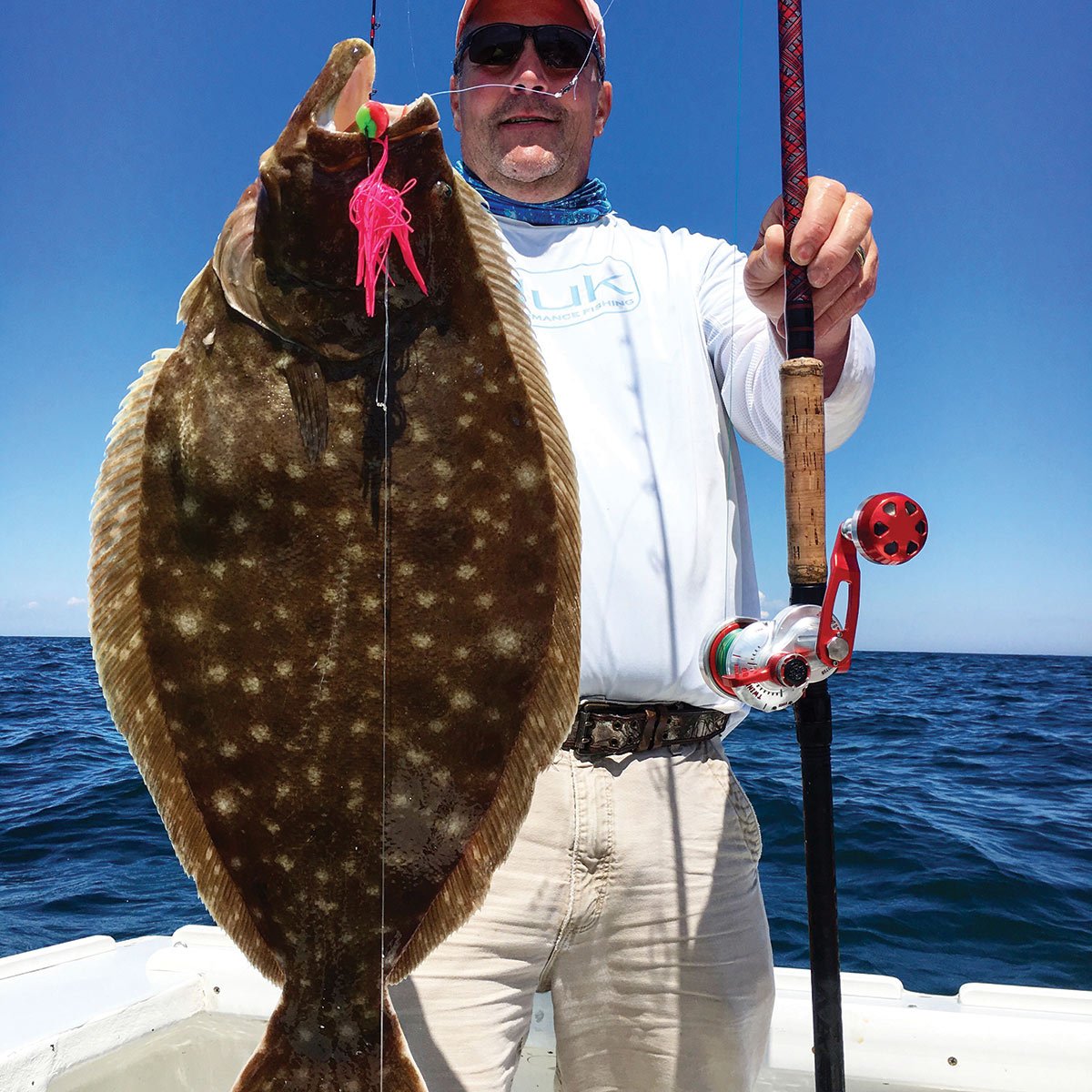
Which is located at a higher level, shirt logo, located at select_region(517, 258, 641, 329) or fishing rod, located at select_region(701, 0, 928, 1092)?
shirt logo, located at select_region(517, 258, 641, 329)

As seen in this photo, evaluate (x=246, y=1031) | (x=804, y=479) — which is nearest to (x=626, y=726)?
(x=804, y=479)

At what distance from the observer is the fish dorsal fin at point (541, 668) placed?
1.63 metres

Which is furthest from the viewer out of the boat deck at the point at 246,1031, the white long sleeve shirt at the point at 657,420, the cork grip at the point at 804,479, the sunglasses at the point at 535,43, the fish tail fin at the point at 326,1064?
the boat deck at the point at 246,1031

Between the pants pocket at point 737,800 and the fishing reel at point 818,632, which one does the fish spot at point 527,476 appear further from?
the pants pocket at point 737,800

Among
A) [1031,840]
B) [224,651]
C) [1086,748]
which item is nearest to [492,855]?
[224,651]

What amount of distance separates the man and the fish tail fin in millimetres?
381

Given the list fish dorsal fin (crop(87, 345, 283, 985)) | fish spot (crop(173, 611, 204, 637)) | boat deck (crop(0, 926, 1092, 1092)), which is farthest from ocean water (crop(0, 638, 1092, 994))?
fish spot (crop(173, 611, 204, 637))

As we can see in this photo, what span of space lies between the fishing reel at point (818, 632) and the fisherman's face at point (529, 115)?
4.65 feet

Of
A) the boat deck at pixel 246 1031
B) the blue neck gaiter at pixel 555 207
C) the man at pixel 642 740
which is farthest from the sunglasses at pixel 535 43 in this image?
the boat deck at pixel 246 1031

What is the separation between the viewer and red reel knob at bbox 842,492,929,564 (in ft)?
5.66

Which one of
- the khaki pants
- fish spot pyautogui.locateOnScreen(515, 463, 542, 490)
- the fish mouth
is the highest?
the fish mouth

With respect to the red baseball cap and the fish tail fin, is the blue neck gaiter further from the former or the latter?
the fish tail fin

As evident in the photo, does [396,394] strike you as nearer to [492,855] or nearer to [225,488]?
[225,488]

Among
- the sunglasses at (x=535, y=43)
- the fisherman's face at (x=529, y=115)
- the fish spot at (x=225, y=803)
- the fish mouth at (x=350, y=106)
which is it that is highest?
the sunglasses at (x=535, y=43)
